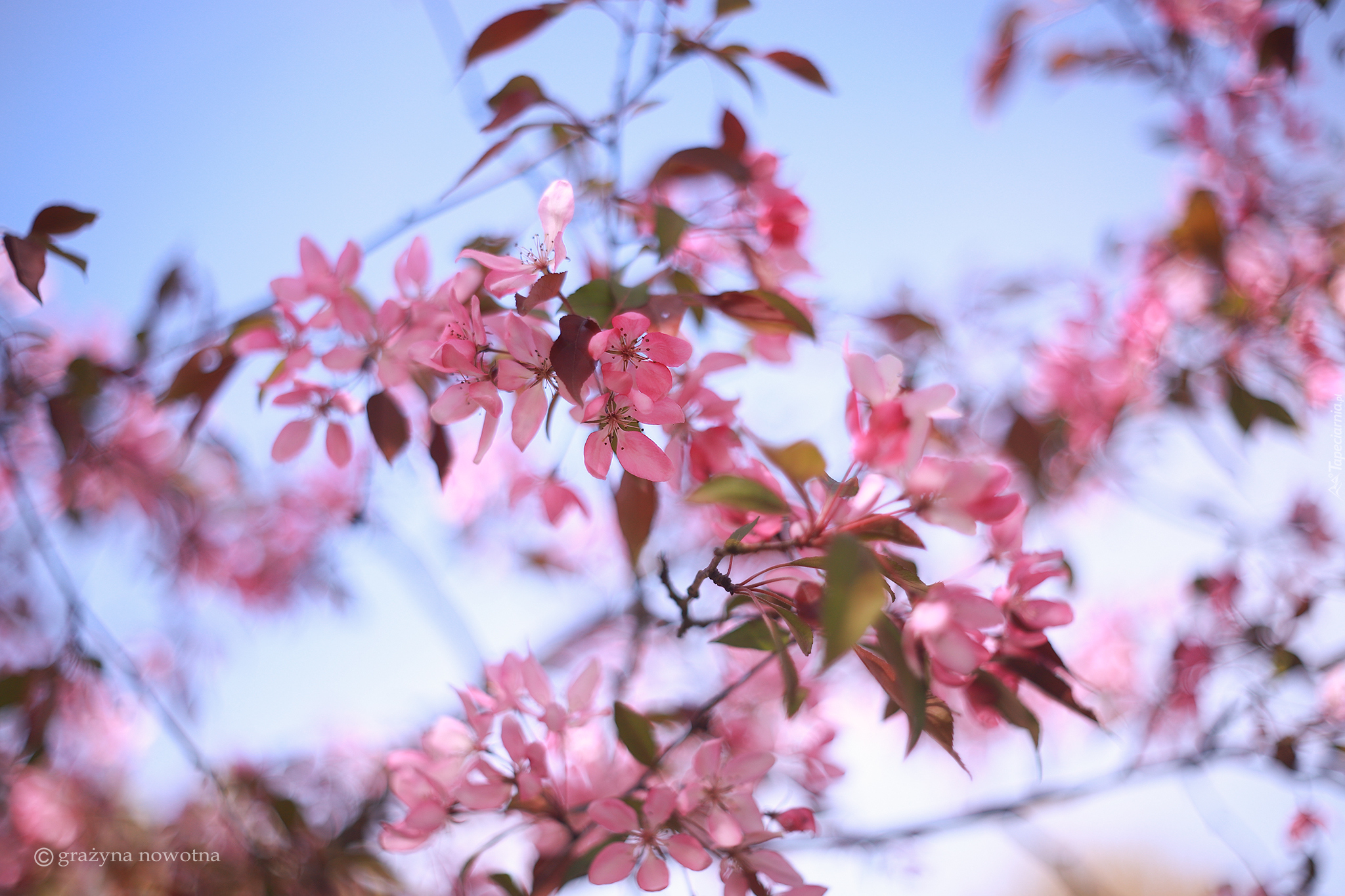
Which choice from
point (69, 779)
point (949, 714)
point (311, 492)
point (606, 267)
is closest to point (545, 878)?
point (949, 714)

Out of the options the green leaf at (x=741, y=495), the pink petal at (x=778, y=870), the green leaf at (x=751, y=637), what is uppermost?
the green leaf at (x=741, y=495)

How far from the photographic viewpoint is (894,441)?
52cm

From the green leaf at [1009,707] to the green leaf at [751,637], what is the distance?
0.18 meters

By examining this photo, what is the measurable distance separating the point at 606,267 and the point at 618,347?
1.37ft

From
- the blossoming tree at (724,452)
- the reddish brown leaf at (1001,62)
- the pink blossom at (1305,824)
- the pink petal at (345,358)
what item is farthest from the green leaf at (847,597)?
the reddish brown leaf at (1001,62)

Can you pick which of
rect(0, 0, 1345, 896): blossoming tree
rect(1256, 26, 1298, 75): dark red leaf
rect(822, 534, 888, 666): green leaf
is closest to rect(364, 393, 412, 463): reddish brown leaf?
rect(0, 0, 1345, 896): blossoming tree

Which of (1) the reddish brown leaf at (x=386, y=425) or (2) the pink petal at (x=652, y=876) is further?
(1) the reddish brown leaf at (x=386, y=425)

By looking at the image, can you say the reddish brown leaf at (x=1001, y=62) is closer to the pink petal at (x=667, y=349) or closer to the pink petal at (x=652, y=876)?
the pink petal at (x=667, y=349)

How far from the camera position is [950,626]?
0.51 m

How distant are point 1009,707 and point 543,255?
0.56 meters

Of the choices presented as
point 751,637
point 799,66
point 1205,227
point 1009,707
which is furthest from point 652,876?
point 1205,227

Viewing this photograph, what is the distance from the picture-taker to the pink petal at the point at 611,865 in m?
0.62

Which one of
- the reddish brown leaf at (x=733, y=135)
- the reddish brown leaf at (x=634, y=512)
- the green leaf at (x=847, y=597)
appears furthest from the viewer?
the reddish brown leaf at (x=733, y=135)

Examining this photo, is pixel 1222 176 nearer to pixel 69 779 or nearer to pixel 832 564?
pixel 832 564
